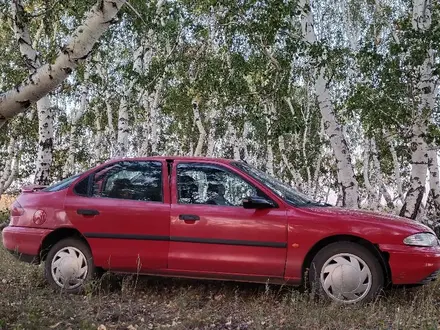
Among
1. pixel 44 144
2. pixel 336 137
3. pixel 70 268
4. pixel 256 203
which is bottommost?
pixel 70 268

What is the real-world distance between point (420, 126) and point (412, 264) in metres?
5.45

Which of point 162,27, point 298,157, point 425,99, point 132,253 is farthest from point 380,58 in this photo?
point 298,157

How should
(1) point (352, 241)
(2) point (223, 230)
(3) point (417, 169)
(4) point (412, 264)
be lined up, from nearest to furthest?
1. (4) point (412, 264)
2. (1) point (352, 241)
3. (2) point (223, 230)
4. (3) point (417, 169)

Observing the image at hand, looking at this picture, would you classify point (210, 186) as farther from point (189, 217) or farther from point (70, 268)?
point (70, 268)

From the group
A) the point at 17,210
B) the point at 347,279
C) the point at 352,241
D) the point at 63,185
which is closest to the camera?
the point at 347,279

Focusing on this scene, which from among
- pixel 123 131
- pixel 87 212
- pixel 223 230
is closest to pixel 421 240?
pixel 223 230

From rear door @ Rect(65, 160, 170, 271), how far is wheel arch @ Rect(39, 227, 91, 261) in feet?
0.64

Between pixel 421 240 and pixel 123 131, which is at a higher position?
pixel 123 131

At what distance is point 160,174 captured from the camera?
630 centimetres

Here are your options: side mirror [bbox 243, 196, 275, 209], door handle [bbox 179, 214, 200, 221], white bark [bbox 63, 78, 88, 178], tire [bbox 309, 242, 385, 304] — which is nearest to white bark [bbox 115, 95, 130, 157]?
white bark [bbox 63, 78, 88, 178]

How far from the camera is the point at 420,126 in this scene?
10.0m

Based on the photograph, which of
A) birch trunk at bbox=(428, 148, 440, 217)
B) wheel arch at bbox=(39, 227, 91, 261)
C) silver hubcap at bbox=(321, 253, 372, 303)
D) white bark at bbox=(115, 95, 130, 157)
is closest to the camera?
silver hubcap at bbox=(321, 253, 372, 303)

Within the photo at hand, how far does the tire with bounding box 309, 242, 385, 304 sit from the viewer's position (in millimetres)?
5363

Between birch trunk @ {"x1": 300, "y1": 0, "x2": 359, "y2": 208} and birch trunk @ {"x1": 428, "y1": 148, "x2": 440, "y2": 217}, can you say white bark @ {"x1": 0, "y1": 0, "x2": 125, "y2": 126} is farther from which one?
birch trunk @ {"x1": 428, "y1": 148, "x2": 440, "y2": 217}
